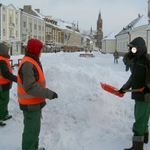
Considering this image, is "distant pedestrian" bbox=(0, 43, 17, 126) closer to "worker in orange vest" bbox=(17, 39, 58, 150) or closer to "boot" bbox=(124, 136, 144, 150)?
"worker in orange vest" bbox=(17, 39, 58, 150)

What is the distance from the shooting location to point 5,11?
43438mm

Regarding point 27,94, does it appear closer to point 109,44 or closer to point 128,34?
point 128,34

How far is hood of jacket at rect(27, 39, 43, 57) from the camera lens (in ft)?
10.5

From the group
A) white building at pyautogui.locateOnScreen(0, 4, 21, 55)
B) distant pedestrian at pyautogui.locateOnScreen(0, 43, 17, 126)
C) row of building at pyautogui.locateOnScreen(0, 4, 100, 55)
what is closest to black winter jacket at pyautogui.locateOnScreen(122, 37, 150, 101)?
distant pedestrian at pyautogui.locateOnScreen(0, 43, 17, 126)

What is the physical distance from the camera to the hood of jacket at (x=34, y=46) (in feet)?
10.5

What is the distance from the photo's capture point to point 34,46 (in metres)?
3.21

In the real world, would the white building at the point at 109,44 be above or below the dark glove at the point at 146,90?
above

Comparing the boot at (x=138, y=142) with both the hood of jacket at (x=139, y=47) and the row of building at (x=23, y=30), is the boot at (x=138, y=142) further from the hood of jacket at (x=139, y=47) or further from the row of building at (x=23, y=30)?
the row of building at (x=23, y=30)

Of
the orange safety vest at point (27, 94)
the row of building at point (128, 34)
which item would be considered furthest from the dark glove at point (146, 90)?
the row of building at point (128, 34)

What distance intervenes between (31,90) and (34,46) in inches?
24.6

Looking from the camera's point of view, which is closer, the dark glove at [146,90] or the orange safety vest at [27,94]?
the orange safety vest at [27,94]

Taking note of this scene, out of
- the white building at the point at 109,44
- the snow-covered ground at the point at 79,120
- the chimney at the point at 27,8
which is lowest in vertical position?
the snow-covered ground at the point at 79,120

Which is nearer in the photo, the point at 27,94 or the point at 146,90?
the point at 27,94

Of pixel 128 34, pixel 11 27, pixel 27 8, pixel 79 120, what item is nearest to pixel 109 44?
pixel 128 34
